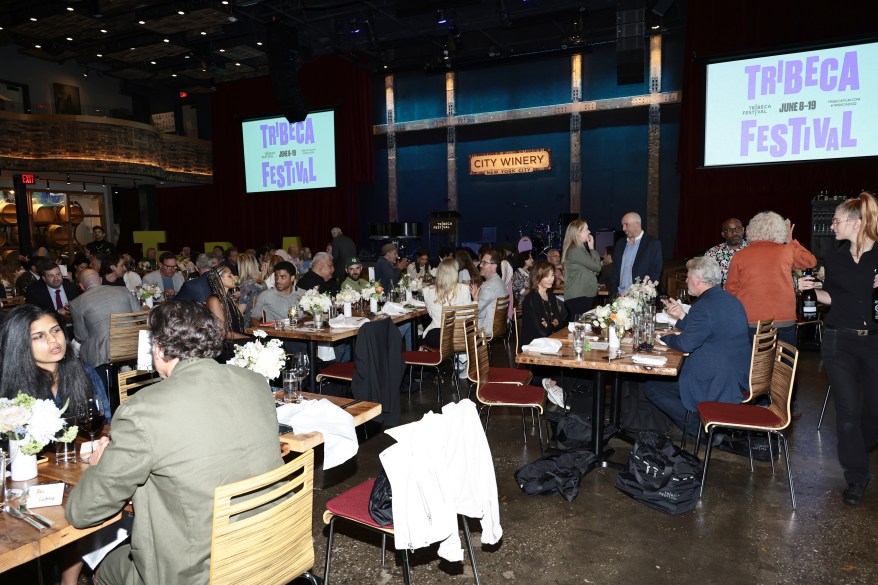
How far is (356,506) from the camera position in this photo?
2.47 m

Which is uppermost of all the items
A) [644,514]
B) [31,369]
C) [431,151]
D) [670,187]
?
[431,151]

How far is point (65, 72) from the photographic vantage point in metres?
15.9

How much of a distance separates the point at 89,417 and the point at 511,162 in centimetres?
1199

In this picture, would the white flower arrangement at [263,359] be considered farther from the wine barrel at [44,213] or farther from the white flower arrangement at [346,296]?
the wine barrel at [44,213]

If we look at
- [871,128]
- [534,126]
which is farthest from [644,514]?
[534,126]

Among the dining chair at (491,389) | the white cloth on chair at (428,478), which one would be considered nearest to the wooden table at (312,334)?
the dining chair at (491,389)

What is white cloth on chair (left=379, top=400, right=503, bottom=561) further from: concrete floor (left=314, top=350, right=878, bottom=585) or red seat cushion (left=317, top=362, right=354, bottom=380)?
red seat cushion (left=317, top=362, right=354, bottom=380)

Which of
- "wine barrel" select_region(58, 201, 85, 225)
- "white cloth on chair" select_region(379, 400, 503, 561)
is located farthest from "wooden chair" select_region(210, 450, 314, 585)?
"wine barrel" select_region(58, 201, 85, 225)

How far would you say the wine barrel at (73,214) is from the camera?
52.7 feet

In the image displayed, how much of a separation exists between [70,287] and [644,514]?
256 inches

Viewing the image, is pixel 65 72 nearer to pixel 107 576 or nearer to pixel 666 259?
pixel 666 259

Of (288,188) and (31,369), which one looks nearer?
(31,369)

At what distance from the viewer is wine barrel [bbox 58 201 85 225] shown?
1608 centimetres

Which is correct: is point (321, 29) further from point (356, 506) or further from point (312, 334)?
point (356, 506)
